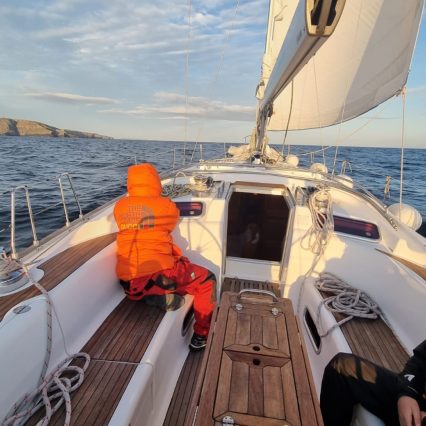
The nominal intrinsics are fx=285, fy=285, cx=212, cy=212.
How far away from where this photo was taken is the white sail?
11.8 ft

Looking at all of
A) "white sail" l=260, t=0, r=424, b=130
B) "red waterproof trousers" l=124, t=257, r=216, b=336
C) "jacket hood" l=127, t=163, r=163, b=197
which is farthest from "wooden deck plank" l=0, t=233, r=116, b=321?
"white sail" l=260, t=0, r=424, b=130

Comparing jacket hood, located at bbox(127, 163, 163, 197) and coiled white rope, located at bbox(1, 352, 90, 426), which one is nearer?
coiled white rope, located at bbox(1, 352, 90, 426)

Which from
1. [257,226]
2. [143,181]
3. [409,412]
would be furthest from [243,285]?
[409,412]

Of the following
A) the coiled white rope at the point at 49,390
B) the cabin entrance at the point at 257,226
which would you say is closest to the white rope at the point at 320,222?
the cabin entrance at the point at 257,226

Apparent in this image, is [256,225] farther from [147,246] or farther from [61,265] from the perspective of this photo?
[61,265]

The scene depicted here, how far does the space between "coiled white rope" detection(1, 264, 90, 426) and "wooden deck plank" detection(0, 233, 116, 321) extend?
0.10 meters

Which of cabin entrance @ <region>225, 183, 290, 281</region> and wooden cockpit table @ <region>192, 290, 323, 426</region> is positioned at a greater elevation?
wooden cockpit table @ <region>192, 290, 323, 426</region>

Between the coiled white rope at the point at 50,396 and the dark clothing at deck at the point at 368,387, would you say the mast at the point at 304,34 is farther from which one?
the coiled white rope at the point at 50,396

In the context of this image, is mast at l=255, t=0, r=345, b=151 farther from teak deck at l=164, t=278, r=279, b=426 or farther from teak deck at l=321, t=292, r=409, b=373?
teak deck at l=321, t=292, r=409, b=373

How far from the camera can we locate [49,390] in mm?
1606

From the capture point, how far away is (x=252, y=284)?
349cm

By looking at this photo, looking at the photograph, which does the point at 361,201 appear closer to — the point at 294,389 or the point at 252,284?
the point at 252,284

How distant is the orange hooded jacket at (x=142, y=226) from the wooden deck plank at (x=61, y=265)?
31 centimetres

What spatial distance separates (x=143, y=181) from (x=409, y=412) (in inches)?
83.9
